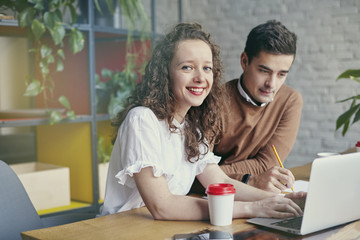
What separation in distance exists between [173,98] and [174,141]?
138 millimetres

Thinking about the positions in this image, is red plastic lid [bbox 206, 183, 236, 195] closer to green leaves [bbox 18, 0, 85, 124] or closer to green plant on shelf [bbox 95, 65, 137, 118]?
green leaves [bbox 18, 0, 85, 124]

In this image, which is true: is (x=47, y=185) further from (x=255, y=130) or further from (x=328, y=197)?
(x=328, y=197)

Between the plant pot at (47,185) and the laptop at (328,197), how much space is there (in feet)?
6.06

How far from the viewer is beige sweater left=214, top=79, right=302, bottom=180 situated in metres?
2.10

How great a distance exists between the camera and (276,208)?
1.29 m

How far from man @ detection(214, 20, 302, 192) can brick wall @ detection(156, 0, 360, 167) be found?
77.6 inches

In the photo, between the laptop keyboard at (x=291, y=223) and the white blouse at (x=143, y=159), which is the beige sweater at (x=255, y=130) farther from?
the laptop keyboard at (x=291, y=223)

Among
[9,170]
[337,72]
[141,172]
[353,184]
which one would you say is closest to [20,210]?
[9,170]

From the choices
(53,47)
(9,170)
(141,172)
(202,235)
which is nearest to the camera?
(202,235)

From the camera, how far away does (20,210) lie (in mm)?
1577

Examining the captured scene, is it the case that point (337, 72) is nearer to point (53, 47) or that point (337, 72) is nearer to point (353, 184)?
point (53, 47)

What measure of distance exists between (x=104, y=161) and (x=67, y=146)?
27cm

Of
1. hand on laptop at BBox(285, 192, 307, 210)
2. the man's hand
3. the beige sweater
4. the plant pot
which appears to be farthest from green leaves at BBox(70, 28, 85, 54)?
hand on laptop at BBox(285, 192, 307, 210)

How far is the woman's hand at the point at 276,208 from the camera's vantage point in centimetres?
127
